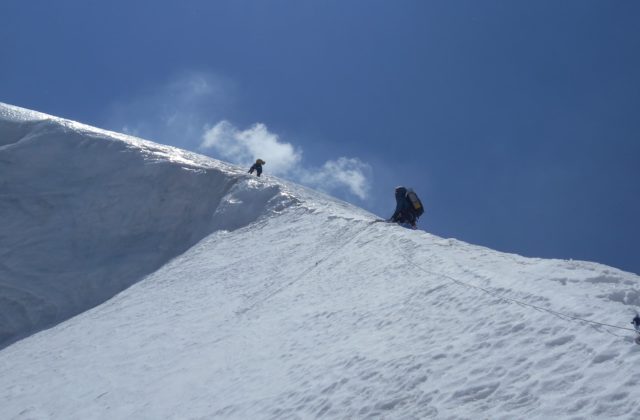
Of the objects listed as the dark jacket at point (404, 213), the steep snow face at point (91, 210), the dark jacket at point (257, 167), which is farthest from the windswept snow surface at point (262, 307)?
the dark jacket at point (257, 167)

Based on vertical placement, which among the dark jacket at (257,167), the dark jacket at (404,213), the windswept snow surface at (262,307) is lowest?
the windswept snow surface at (262,307)

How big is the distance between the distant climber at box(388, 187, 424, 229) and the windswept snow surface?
3.38 ft

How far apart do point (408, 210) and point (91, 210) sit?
42.6 feet

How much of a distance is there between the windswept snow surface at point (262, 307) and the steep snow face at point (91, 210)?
8cm

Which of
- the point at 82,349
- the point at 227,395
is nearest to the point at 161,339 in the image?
the point at 82,349

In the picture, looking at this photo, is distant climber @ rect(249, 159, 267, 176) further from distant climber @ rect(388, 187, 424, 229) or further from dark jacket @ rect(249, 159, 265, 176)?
distant climber @ rect(388, 187, 424, 229)

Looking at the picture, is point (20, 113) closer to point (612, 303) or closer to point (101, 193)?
point (101, 193)

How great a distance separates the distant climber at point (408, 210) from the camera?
2286 cm

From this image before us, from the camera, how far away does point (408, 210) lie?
22891mm

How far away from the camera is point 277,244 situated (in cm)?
2373

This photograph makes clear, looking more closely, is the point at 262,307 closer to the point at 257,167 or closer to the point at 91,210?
the point at 91,210

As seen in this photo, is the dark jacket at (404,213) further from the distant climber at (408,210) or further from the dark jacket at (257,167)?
the dark jacket at (257,167)

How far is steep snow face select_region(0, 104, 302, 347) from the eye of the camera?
24.6 meters

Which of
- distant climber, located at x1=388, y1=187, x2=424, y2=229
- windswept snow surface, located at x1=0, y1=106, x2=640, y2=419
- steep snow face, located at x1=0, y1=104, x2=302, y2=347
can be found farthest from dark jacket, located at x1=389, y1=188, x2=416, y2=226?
steep snow face, located at x1=0, y1=104, x2=302, y2=347
